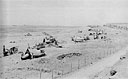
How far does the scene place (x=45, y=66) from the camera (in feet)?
96.9

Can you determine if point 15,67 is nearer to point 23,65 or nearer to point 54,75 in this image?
point 23,65

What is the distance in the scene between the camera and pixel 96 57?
35031 mm

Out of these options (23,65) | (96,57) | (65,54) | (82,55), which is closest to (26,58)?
(23,65)

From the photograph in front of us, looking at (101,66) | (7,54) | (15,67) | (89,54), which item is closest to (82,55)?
(89,54)

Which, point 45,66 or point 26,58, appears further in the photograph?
point 26,58

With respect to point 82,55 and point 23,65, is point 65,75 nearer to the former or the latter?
point 23,65

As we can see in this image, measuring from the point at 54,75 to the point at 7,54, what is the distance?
60.9 ft

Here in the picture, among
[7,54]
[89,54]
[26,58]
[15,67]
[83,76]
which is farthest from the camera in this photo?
[7,54]

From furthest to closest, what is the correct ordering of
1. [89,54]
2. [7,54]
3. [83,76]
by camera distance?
[7,54]
[89,54]
[83,76]

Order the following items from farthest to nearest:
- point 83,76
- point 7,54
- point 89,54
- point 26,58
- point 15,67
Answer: point 7,54 → point 89,54 → point 26,58 → point 15,67 → point 83,76

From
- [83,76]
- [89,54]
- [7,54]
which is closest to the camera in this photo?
[83,76]

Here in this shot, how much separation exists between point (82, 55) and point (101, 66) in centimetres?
639

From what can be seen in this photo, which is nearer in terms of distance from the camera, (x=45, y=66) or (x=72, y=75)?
(x=72, y=75)

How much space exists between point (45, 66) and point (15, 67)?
4247mm
